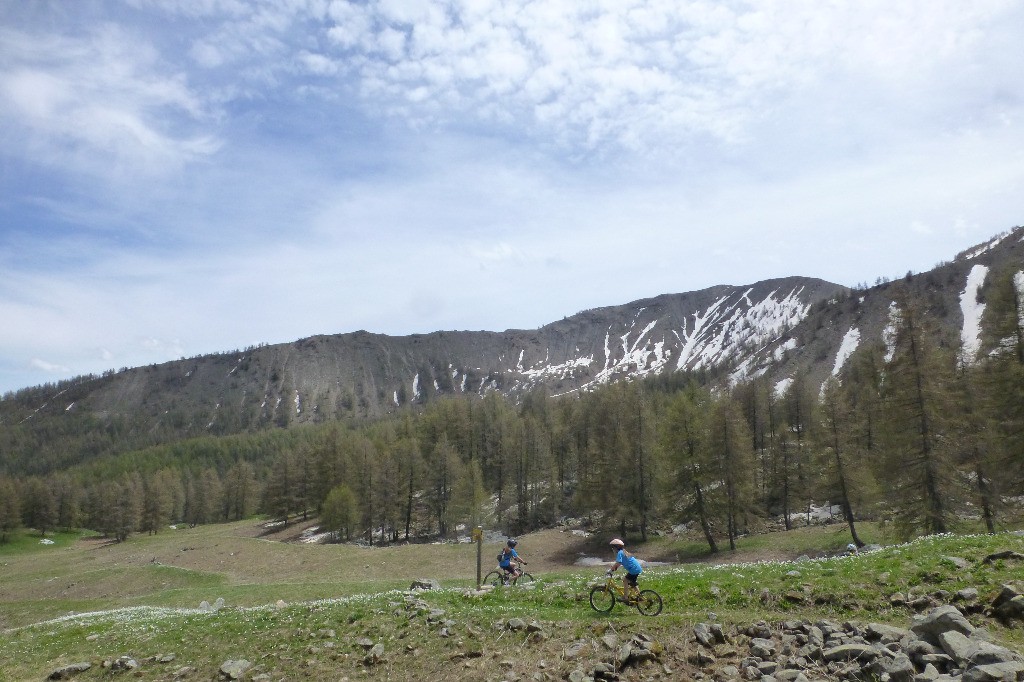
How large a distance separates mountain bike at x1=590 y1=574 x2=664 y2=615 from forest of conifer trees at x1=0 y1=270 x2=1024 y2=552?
2600 cm

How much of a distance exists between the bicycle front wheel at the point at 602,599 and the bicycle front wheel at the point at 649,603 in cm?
78

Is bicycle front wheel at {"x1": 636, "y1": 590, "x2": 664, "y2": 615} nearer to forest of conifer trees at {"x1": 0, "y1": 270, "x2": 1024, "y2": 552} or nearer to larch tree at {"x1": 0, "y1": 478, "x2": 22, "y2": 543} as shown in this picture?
forest of conifer trees at {"x1": 0, "y1": 270, "x2": 1024, "y2": 552}

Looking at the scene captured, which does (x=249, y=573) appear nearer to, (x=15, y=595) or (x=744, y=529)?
(x=15, y=595)

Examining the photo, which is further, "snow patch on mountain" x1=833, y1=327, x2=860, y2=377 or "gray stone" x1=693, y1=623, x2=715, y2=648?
"snow patch on mountain" x1=833, y1=327, x2=860, y2=377

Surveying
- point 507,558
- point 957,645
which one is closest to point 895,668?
point 957,645

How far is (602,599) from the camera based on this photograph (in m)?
15.6

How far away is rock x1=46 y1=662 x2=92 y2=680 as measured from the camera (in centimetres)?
1582

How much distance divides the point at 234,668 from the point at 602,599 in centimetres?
1015

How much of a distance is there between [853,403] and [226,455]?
202 metres

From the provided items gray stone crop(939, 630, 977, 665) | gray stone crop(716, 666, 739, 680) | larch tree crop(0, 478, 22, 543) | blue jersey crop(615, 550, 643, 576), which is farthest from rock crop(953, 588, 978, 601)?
larch tree crop(0, 478, 22, 543)

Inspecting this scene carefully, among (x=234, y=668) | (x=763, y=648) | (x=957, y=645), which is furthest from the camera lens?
(x=234, y=668)

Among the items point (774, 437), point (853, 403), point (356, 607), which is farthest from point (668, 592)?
point (853, 403)

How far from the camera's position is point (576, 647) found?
12281 millimetres

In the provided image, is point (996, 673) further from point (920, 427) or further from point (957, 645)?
point (920, 427)
